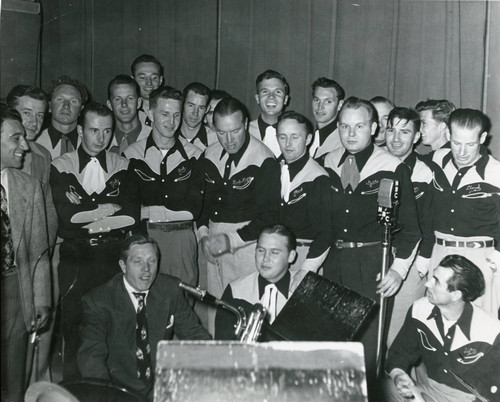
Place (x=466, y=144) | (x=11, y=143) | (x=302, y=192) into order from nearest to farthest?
(x=11, y=143) < (x=466, y=144) < (x=302, y=192)

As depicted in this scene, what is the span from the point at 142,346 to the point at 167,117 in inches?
61.7

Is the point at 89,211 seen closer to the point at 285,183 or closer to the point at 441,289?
the point at 285,183

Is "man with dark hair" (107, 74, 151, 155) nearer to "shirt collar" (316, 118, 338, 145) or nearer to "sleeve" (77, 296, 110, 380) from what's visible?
"shirt collar" (316, 118, 338, 145)

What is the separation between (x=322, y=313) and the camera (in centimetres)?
211

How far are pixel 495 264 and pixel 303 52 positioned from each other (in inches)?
112

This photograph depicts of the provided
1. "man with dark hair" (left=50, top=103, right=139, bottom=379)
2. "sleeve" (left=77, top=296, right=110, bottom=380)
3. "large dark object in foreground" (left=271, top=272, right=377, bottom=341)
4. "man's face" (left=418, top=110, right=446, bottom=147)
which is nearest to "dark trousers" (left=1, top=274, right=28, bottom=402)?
"sleeve" (left=77, top=296, right=110, bottom=380)

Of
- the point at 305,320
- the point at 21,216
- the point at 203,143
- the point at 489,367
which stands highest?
the point at 203,143

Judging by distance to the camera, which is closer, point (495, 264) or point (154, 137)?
point (495, 264)

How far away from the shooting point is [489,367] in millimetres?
2516

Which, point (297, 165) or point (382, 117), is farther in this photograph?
point (382, 117)

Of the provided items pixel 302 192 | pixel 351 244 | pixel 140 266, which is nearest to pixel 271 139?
pixel 302 192

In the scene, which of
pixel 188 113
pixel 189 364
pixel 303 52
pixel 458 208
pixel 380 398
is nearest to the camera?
pixel 189 364

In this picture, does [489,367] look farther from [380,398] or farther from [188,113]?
[188,113]

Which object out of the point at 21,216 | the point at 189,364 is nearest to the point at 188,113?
the point at 21,216
